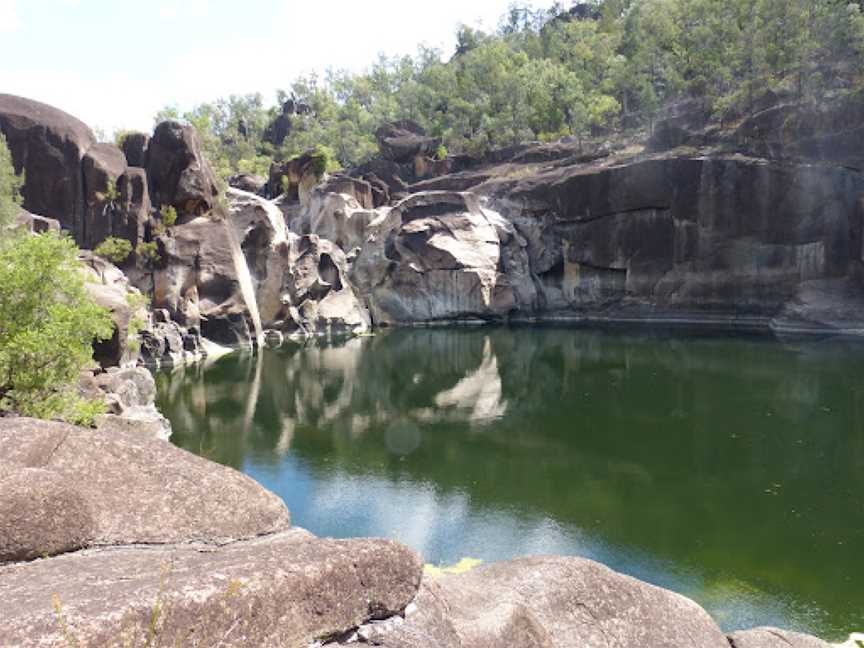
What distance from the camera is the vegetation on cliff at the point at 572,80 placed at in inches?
1812

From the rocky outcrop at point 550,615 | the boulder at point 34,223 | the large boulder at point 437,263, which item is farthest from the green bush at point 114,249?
the rocky outcrop at point 550,615

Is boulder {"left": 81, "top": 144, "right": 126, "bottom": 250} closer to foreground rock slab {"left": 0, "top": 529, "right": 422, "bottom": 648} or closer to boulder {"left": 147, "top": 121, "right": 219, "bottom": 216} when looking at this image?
boulder {"left": 147, "top": 121, "right": 219, "bottom": 216}

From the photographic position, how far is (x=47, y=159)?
35.4 metres

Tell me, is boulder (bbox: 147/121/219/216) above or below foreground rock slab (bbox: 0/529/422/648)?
above

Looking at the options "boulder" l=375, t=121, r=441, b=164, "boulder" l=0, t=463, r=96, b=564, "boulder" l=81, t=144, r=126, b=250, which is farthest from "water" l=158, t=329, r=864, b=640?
"boulder" l=375, t=121, r=441, b=164

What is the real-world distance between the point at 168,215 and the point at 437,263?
18017mm

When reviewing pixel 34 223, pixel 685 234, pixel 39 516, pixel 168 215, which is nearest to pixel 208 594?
pixel 39 516

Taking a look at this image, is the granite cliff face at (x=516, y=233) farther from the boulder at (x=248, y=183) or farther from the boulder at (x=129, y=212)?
the boulder at (x=248, y=183)

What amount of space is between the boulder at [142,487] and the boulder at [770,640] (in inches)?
157

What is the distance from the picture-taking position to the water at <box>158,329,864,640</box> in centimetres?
1242

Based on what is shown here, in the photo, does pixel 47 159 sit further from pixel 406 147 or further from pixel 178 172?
pixel 406 147

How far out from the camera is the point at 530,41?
86.7 m

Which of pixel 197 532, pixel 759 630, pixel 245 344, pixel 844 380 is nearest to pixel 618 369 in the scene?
pixel 844 380

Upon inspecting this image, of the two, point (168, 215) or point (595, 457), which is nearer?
point (595, 457)
